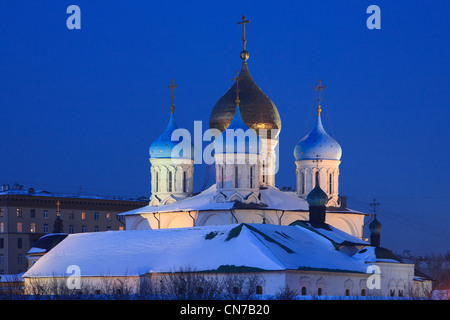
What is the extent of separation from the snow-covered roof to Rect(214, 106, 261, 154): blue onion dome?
2496mm

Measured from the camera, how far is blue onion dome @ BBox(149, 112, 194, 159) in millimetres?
63844

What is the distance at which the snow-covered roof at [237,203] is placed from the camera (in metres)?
58.3

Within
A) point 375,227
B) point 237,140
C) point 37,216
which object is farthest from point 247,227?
point 37,216

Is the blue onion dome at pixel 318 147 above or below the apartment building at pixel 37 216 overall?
above

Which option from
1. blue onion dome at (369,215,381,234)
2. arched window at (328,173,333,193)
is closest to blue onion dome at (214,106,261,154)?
arched window at (328,173,333,193)

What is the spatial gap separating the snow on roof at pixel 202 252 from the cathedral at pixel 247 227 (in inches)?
2.1

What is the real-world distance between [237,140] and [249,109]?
569 cm

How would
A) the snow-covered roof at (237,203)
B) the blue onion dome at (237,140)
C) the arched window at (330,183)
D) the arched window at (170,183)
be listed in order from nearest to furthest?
the blue onion dome at (237,140), the snow-covered roof at (237,203), the arched window at (330,183), the arched window at (170,183)

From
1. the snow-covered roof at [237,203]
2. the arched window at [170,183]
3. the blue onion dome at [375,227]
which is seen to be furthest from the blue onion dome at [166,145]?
the blue onion dome at [375,227]

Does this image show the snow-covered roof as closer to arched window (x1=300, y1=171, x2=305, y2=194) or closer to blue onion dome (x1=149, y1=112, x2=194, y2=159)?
arched window (x1=300, y1=171, x2=305, y2=194)

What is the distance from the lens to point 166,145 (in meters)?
64.0

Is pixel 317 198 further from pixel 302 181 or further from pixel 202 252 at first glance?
pixel 202 252

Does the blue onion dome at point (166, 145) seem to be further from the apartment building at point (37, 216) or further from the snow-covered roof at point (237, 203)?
the apartment building at point (37, 216)
